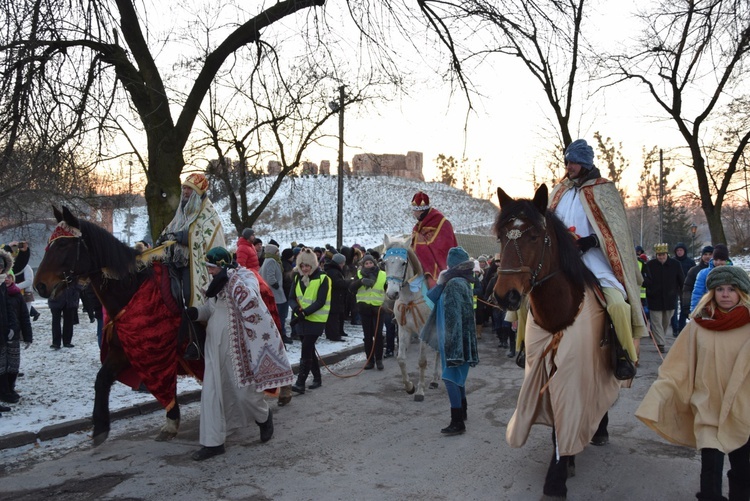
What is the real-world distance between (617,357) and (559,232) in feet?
A: 3.66

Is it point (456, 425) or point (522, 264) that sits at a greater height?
point (522, 264)

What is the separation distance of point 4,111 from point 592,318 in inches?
259

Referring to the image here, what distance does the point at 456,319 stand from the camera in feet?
23.1

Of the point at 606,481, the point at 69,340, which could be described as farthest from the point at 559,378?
the point at 69,340

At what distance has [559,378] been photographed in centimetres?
493

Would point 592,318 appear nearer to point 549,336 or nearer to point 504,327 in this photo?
point 549,336

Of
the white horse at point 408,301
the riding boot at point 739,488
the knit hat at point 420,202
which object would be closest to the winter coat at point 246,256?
the white horse at point 408,301

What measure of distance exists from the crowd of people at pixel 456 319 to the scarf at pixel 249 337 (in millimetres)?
10

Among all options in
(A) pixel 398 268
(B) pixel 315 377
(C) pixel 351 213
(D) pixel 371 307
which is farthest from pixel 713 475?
(C) pixel 351 213

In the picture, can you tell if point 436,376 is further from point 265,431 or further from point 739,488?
point 739,488

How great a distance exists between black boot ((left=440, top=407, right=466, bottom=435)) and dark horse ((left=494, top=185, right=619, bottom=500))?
1663 mm

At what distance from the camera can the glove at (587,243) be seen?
5.50 metres

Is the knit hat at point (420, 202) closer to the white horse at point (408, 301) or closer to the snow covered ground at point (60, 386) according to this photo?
the white horse at point (408, 301)

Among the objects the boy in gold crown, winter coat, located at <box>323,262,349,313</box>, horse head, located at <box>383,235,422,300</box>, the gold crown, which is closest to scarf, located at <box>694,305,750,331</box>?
horse head, located at <box>383,235,422,300</box>
